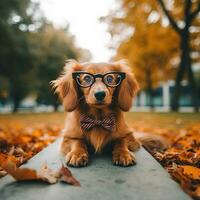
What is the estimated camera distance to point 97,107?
294 cm

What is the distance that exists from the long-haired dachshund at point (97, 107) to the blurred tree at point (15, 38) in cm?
1789

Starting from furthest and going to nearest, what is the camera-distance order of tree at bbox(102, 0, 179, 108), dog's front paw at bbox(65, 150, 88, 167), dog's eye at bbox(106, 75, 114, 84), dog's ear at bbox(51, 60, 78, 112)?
tree at bbox(102, 0, 179, 108)
dog's ear at bbox(51, 60, 78, 112)
dog's eye at bbox(106, 75, 114, 84)
dog's front paw at bbox(65, 150, 88, 167)

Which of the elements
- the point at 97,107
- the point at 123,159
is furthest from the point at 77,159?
the point at 97,107

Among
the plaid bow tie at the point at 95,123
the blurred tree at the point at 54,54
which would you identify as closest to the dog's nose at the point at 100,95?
the plaid bow tie at the point at 95,123

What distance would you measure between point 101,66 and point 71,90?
15.5 inches

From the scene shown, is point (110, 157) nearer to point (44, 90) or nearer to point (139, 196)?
point (139, 196)

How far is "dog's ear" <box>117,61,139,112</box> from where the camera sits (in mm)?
3139

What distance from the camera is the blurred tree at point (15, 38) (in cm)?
2008

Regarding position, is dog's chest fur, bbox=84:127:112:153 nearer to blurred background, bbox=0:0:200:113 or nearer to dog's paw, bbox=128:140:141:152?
dog's paw, bbox=128:140:141:152

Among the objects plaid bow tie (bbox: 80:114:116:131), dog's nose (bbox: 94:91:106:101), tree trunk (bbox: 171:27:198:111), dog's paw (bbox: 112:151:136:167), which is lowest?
dog's paw (bbox: 112:151:136:167)

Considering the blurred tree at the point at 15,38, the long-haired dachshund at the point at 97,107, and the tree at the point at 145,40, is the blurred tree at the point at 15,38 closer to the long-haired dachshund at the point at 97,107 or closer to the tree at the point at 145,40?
the tree at the point at 145,40

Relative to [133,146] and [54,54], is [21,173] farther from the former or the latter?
[54,54]

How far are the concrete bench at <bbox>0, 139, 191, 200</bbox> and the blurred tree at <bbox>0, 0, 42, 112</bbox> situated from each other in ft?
62.1

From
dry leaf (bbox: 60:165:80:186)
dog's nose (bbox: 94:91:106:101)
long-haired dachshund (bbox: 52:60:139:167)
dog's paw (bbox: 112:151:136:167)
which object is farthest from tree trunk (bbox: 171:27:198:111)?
dry leaf (bbox: 60:165:80:186)
